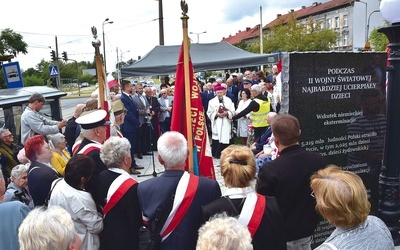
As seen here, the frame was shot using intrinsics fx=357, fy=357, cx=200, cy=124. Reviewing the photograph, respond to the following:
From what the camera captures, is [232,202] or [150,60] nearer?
[232,202]

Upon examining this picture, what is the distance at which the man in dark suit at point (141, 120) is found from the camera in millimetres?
9281

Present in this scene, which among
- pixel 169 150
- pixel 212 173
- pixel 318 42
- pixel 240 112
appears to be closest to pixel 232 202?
pixel 169 150

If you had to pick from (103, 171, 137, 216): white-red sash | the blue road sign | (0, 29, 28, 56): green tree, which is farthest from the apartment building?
(103, 171, 137, 216): white-red sash

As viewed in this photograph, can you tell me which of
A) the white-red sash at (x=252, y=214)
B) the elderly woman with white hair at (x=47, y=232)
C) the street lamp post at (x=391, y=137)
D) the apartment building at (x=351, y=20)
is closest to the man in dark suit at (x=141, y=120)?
the street lamp post at (x=391, y=137)

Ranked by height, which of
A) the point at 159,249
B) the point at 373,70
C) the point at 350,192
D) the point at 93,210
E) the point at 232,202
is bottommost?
the point at 159,249

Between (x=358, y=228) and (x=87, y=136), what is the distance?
294 centimetres

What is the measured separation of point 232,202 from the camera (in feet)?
8.18

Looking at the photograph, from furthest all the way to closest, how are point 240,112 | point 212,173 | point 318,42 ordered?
1. point 318,42
2. point 240,112
3. point 212,173

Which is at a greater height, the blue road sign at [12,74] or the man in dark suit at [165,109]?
the blue road sign at [12,74]

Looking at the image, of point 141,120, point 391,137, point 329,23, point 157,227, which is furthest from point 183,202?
point 329,23

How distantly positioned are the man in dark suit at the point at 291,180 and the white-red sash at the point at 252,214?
1.45 feet

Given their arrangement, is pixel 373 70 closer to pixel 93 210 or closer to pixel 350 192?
pixel 350 192

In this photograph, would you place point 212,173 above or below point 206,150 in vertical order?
below

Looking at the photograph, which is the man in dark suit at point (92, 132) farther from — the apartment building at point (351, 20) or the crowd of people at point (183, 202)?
the apartment building at point (351, 20)
